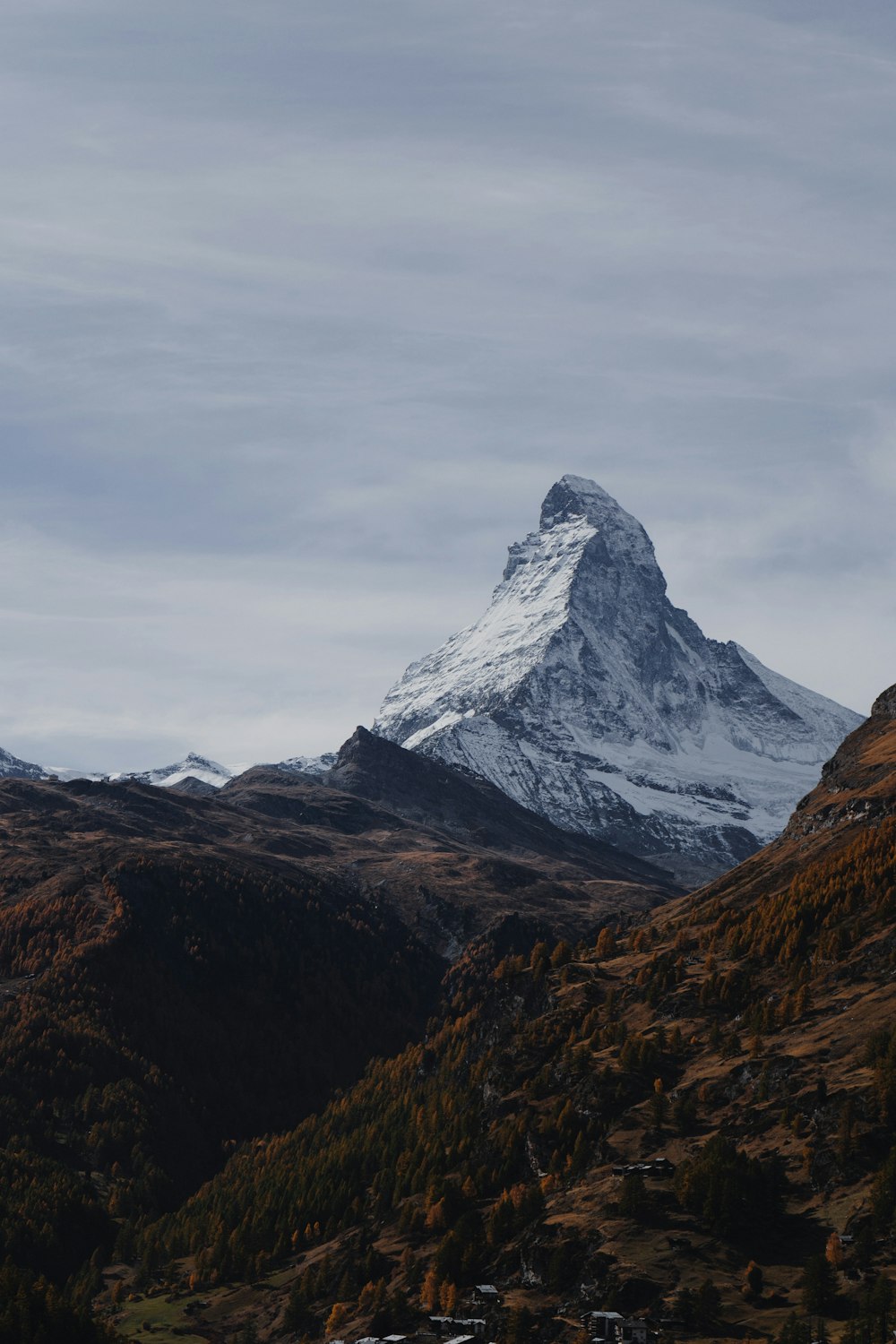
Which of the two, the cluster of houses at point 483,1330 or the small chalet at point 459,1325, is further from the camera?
the small chalet at point 459,1325

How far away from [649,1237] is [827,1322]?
32.0 metres

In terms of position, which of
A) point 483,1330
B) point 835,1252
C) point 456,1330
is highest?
point 835,1252

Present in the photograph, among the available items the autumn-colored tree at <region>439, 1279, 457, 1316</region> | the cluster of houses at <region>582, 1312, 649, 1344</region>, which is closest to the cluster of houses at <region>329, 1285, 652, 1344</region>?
the cluster of houses at <region>582, 1312, 649, 1344</region>

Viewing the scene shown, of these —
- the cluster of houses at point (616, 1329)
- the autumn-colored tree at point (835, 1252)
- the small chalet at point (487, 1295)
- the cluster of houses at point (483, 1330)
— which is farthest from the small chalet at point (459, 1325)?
the autumn-colored tree at point (835, 1252)

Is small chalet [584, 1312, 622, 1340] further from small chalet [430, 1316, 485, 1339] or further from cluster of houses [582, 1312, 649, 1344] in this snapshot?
small chalet [430, 1316, 485, 1339]

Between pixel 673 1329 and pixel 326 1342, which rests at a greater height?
pixel 673 1329

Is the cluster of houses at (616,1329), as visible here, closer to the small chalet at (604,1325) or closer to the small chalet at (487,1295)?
the small chalet at (604,1325)

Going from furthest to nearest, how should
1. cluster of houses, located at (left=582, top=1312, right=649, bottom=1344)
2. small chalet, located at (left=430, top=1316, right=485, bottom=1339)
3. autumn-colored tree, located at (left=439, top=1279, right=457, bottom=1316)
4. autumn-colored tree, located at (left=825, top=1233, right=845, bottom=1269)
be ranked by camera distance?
autumn-colored tree, located at (left=439, top=1279, right=457, bottom=1316) → small chalet, located at (left=430, top=1316, right=485, bottom=1339) → autumn-colored tree, located at (left=825, top=1233, right=845, bottom=1269) → cluster of houses, located at (left=582, top=1312, right=649, bottom=1344)

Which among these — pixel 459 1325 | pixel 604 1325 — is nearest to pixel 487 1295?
pixel 459 1325

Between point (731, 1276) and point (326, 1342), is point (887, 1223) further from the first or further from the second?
point (326, 1342)

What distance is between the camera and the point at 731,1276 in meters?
174

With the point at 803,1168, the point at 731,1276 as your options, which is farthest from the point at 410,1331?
the point at 803,1168

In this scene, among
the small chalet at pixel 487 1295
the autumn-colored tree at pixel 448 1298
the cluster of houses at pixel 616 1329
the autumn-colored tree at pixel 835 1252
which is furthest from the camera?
the autumn-colored tree at pixel 448 1298

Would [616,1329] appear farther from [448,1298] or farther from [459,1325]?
[448,1298]
